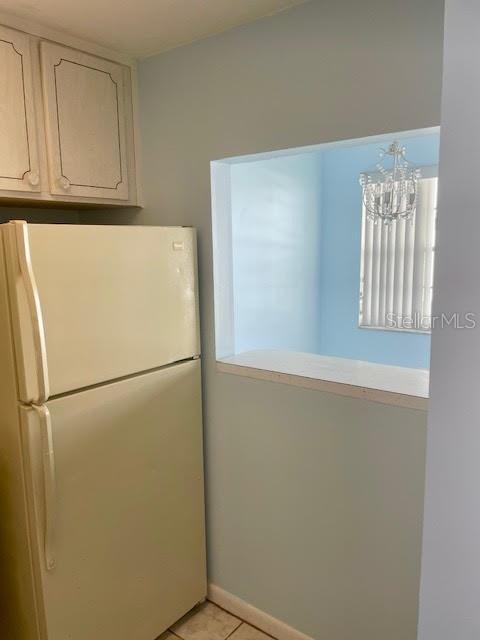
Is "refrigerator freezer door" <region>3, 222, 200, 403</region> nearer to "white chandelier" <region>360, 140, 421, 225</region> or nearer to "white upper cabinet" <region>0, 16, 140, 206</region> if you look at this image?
"white upper cabinet" <region>0, 16, 140, 206</region>

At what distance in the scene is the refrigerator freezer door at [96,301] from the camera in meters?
1.29

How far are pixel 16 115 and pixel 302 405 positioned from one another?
4.65 feet

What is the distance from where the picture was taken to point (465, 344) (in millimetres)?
801

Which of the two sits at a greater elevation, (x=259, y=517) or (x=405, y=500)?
(x=405, y=500)

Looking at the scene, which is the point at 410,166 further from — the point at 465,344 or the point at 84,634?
the point at 84,634

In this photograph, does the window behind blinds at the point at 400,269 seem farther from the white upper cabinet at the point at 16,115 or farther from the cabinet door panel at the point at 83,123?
the white upper cabinet at the point at 16,115

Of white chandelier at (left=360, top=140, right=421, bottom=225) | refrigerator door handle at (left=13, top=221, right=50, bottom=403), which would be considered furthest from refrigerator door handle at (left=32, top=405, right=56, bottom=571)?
white chandelier at (left=360, top=140, right=421, bottom=225)

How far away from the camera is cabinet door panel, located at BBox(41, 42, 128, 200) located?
5.51 feet

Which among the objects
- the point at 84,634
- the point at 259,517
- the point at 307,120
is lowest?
the point at 84,634

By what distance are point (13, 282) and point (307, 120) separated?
1.04 m

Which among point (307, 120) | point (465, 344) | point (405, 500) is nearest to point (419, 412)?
point (405, 500)

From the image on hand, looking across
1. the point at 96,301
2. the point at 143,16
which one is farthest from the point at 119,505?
the point at 143,16

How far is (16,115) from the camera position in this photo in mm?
1593

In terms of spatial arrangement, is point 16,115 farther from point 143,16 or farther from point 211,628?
point 211,628
